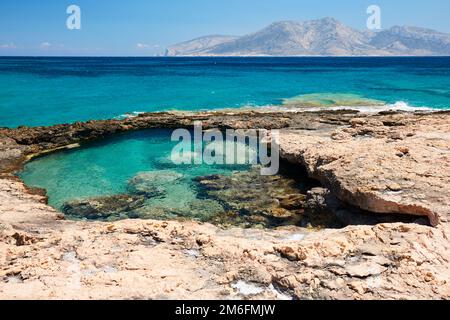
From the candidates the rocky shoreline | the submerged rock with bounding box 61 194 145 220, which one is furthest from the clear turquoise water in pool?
the rocky shoreline

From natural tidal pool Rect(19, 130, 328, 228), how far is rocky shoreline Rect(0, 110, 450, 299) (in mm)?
1783

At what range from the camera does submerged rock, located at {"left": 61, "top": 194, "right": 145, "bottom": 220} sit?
12.3 meters

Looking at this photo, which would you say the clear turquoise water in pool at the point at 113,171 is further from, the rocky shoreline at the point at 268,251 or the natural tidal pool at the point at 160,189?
the rocky shoreline at the point at 268,251

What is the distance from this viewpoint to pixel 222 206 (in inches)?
500

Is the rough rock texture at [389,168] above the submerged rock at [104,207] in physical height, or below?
above

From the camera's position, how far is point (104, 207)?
42.1ft

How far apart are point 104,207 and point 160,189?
85.4 inches

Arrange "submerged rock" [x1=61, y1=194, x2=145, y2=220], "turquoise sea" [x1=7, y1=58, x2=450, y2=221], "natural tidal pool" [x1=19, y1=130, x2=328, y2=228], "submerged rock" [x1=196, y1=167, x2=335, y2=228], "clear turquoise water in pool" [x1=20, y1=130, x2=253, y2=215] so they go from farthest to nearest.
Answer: "turquoise sea" [x1=7, y1=58, x2=450, y2=221] → "clear turquoise water in pool" [x1=20, y1=130, x2=253, y2=215] → "submerged rock" [x1=61, y1=194, x2=145, y2=220] → "natural tidal pool" [x1=19, y1=130, x2=328, y2=228] → "submerged rock" [x1=196, y1=167, x2=335, y2=228]

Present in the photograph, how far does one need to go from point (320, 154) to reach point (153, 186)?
5.93m

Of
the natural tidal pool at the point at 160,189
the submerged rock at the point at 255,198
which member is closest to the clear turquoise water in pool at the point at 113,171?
the natural tidal pool at the point at 160,189

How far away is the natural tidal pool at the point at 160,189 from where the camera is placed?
1220cm

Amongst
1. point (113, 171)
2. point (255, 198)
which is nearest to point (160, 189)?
point (255, 198)

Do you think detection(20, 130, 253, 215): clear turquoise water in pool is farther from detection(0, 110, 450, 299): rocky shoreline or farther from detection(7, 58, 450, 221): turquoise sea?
detection(0, 110, 450, 299): rocky shoreline
